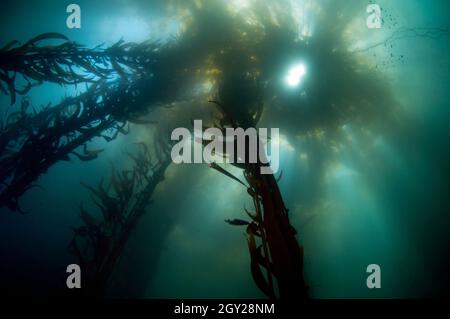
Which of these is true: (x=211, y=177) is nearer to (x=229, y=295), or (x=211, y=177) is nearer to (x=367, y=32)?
(x=367, y=32)

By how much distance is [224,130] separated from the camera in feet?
8.58

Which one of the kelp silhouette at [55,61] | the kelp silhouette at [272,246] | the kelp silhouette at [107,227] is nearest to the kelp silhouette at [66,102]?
the kelp silhouette at [55,61]

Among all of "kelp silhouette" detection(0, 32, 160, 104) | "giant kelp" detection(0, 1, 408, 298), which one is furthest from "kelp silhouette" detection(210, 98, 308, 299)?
"kelp silhouette" detection(0, 32, 160, 104)

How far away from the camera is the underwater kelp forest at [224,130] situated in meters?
3.74

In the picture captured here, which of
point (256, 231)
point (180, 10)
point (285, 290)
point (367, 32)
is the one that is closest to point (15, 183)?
point (256, 231)

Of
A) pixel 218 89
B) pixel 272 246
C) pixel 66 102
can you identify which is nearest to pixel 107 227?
pixel 66 102

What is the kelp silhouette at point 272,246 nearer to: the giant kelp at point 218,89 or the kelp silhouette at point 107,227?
the giant kelp at point 218,89

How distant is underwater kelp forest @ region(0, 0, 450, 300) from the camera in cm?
374

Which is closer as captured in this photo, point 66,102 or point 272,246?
point 272,246

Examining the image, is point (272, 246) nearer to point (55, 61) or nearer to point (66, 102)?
point (55, 61)

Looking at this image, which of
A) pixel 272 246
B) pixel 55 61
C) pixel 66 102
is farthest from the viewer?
pixel 66 102

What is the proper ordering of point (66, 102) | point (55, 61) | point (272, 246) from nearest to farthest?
point (272, 246), point (55, 61), point (66, 102)

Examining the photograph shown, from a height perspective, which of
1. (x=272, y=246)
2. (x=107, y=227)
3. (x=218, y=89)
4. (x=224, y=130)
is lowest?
(x=272, y=246)

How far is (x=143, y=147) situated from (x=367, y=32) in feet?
27.1
